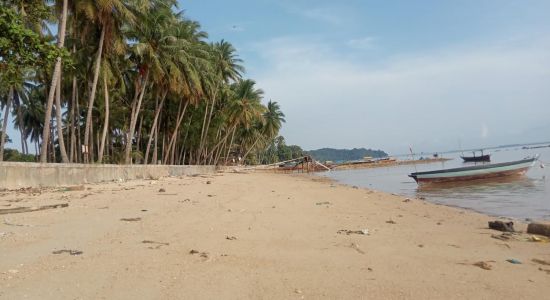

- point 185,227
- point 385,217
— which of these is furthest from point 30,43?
point 385,217

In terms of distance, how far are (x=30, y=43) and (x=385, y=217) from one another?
7.42 metres

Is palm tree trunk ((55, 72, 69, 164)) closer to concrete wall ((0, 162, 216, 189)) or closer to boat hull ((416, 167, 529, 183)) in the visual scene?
concrete wall ((0, 162, 216, 189))

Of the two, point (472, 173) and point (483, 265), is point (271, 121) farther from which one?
point (483, 265)

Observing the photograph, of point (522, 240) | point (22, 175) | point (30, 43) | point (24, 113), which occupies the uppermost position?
point (24, 113)

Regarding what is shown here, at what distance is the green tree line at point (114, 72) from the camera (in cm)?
777

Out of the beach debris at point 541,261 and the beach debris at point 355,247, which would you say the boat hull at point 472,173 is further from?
the beach debris at point 355,247

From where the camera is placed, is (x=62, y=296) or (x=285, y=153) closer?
(x=62, y=296)

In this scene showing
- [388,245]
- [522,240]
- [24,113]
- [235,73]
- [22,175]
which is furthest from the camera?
[24,113]

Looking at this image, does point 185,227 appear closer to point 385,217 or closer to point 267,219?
point 267,219

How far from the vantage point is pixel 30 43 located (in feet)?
22.3

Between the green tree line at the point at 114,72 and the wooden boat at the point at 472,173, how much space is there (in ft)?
55.2

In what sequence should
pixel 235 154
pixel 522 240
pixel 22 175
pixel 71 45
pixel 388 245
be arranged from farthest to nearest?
pixel 235 154, pixel 71 45, pixel 22 175, pixel 522 240, pixel 388 245

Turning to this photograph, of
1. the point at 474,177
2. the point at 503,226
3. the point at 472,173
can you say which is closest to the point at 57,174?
the point at 503,226

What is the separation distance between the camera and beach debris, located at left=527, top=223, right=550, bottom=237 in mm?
7055
